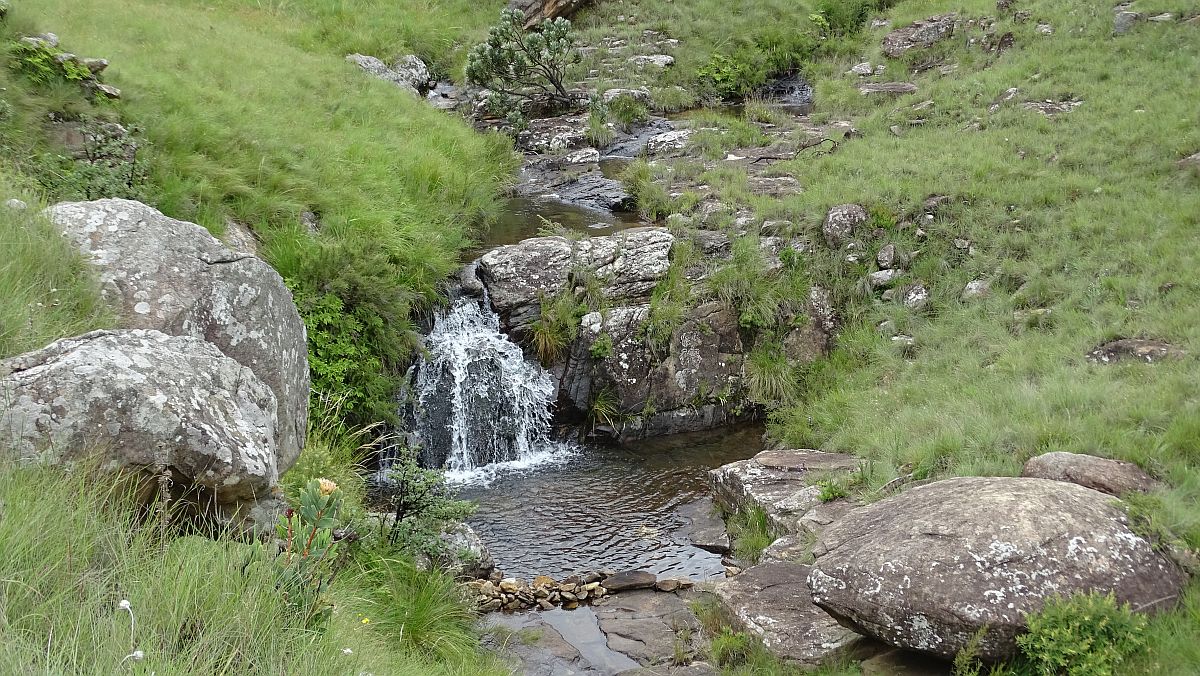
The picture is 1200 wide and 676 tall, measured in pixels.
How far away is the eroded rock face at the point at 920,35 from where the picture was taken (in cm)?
1922

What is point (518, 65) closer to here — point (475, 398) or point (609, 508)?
point (475, 398)

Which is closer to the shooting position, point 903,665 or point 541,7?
point 903,665

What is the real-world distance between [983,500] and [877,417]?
3.74 meters

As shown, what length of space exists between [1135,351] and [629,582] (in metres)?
5.45

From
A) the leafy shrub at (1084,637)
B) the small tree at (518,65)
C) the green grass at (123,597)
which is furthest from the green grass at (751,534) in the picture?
the small tree at (518,65)

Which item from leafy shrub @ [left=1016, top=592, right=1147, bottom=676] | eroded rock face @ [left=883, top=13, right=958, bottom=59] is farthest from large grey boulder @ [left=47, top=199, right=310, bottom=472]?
eroded rock face @ [left=883, top=13, right=958, bottom=59]

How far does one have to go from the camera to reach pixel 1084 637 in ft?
14.5

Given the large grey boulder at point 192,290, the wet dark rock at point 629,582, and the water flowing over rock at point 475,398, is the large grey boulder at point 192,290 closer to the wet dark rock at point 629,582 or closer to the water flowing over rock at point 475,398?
the wet dark rock at point 629,582

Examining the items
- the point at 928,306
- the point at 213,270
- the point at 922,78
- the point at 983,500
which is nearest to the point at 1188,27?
the point at 922,78

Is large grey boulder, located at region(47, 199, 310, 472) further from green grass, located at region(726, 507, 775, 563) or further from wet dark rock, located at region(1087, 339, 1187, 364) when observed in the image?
wet dark rock, located at region(1087, 339, 1187, 364)

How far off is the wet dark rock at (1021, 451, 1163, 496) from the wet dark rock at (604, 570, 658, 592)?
3479 mm

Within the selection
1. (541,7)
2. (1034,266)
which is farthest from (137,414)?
(541,7)

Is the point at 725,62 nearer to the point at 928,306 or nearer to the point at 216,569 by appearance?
the point at 928,306

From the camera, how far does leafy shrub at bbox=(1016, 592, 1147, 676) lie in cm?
436
